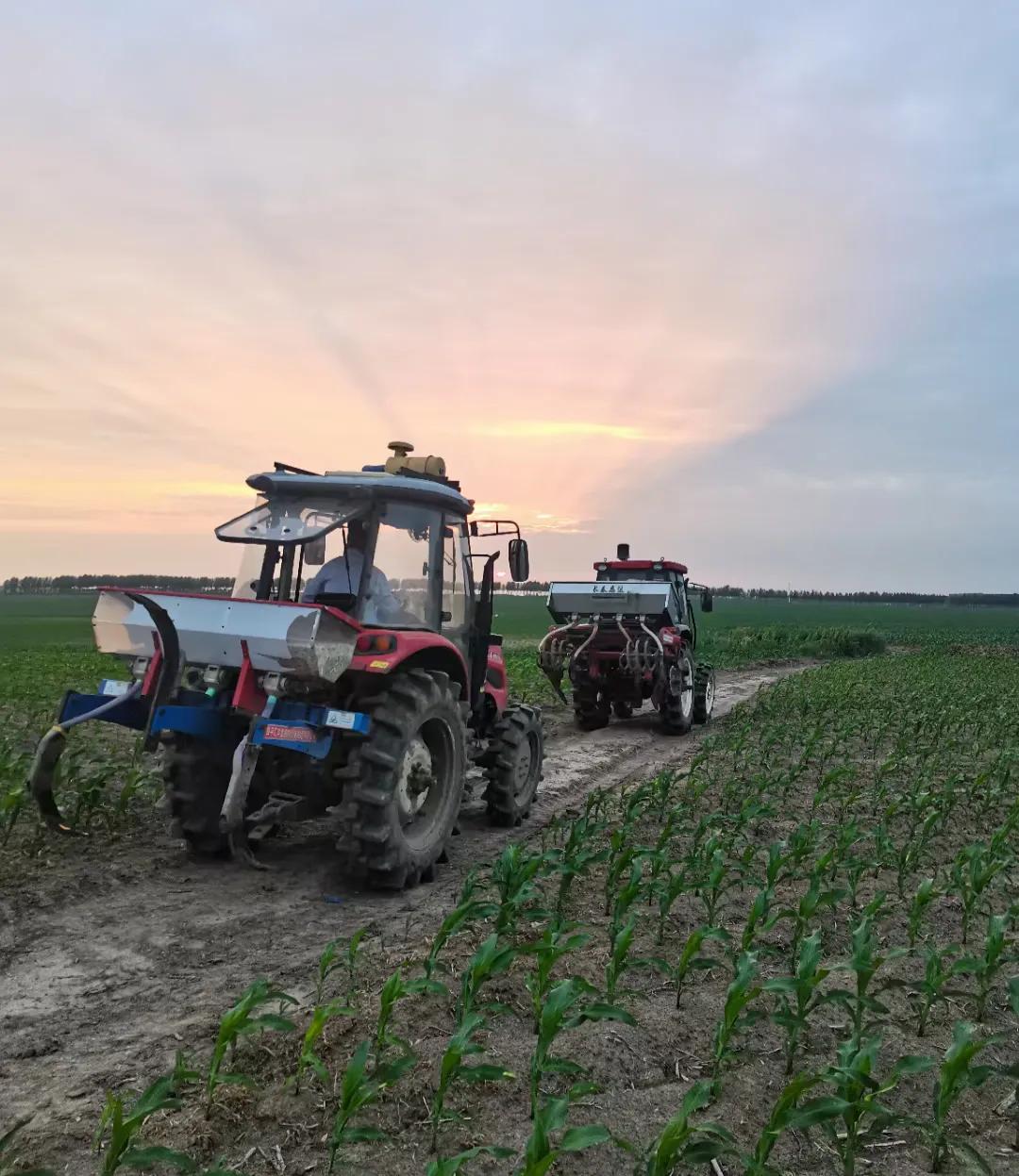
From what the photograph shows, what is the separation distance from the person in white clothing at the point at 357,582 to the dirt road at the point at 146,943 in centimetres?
181

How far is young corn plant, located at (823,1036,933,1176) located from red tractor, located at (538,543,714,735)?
367 inches

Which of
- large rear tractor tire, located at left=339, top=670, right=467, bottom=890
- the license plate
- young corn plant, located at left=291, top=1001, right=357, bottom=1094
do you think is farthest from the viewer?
large rear tractor tire, located at left=339, top=670, right=467, bottom=890

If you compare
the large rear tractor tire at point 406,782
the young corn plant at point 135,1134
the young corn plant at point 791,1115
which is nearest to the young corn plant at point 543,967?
the young corn plant at point 791,1115

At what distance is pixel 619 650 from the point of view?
13.1m

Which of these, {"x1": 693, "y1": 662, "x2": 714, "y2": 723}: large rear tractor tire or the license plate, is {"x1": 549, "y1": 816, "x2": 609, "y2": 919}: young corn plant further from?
{"x1": 693, "y1": 662, "x2": 714, "y2": 723}: large rear tractor tire

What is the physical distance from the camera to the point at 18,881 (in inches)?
211

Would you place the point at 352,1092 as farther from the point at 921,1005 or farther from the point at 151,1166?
the point at 921,1005

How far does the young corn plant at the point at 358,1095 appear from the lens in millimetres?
2699

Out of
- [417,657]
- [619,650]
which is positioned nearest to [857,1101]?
[417,657]

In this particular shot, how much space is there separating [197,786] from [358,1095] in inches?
139

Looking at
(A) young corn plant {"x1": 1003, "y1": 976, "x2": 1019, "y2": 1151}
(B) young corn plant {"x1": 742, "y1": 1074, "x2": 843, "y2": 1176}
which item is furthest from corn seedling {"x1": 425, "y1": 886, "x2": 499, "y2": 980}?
(A) young corn plant {"x1": 1003, "y1": 976, "x2": 1019, "y2": 1151}

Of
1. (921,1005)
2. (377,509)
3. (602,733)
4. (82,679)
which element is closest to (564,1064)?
(921,1005)

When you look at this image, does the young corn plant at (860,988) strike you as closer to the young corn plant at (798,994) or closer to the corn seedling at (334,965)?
the young corn plant at (798,994)

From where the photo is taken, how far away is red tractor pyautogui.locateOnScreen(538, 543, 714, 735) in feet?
42.3
